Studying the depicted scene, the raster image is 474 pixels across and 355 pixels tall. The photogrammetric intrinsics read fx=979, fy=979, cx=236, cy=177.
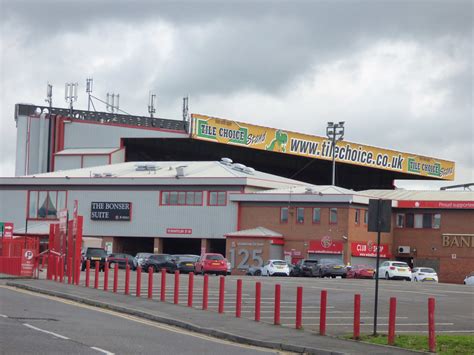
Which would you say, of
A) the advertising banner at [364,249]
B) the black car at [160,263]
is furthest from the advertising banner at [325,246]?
the black car at [160,263]

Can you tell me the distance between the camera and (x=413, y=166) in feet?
359

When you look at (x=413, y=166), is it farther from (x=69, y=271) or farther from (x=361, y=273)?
(x=69, y=271)

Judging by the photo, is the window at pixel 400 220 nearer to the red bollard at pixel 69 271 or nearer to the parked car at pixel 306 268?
the parked car at pixel 306 268

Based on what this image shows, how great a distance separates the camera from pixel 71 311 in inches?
985

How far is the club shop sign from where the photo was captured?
264 feet

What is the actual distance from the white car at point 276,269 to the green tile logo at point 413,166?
1896 inches

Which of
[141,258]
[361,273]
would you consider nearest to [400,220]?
[361,273]

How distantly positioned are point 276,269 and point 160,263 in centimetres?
747

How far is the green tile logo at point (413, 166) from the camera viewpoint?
10862 cm

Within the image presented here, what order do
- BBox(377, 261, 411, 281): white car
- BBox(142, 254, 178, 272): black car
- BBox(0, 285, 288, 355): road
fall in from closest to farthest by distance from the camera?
1. BBox(0, 285, 288, 355): road
2. BBox(142, 254, 178, 272): black car
3. BBox(377, 261, 411, 281): white car

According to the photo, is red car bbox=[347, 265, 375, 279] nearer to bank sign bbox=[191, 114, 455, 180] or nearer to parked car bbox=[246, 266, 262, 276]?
parked car bbox=[246, 266, 262, 276]

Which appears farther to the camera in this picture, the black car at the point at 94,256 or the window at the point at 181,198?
the window at the point at 181,198

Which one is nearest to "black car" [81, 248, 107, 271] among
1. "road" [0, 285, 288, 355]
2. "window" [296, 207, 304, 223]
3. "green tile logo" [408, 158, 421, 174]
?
"window" [296, 207, 304, 223]

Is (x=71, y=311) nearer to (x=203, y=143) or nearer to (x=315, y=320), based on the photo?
(x=315, y=320)
